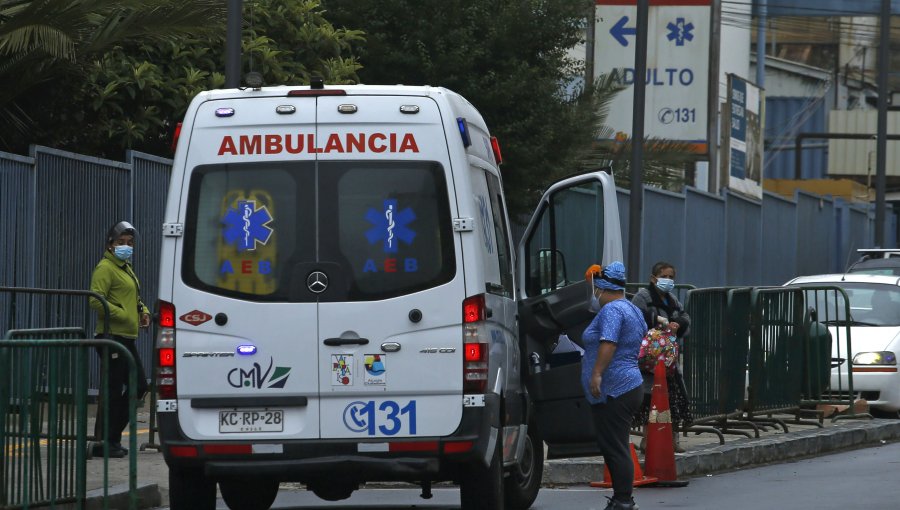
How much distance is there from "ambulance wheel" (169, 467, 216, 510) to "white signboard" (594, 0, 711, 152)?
819 inches

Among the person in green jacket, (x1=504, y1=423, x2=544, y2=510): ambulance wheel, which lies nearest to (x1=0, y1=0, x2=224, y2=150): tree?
the person in green jacket

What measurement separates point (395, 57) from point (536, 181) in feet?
8.70

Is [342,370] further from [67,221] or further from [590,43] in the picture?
[590,43]

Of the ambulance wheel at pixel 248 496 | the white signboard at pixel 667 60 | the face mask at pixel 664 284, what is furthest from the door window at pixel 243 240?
the white signboard at pixel 667 60

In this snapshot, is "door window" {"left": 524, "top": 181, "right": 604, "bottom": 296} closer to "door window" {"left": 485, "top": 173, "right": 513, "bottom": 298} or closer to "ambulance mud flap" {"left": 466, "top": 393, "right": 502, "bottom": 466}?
"door window" {"left": 485, "top": 173, "right": 513, "bottom": 298}

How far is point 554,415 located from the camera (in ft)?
36.1

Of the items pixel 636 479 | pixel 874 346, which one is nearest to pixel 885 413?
pixel 874 346

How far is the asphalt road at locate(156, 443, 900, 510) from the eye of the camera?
37.4 feet

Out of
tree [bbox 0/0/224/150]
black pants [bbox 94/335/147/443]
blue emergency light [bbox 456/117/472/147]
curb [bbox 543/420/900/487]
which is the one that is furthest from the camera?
tree [bbox 0/0/224/150]

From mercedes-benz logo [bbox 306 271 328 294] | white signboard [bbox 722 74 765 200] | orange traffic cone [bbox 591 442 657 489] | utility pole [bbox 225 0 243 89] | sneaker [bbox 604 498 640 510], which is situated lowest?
orange traffic cone [bbox 591 442 657 489]

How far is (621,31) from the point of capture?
96.5ft

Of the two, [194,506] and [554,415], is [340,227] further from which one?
[554,415]

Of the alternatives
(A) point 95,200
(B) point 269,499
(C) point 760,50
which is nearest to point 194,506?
(B) point 269,499

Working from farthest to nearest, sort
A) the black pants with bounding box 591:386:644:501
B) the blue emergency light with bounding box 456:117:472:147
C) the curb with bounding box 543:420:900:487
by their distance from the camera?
1. the curb with bounding box 543:420:900:487
2. the black pants with bounding box 591:386:644:501
3. the blue emergency light with bounding box 456:117:472:147
